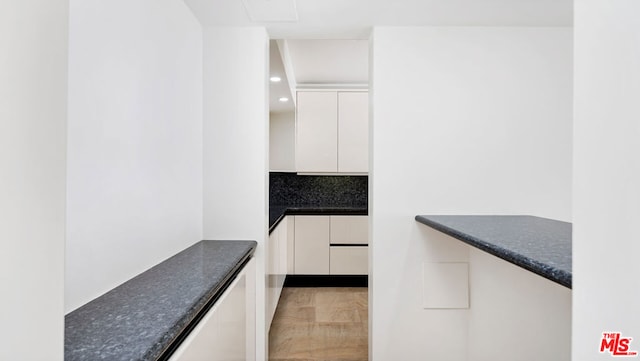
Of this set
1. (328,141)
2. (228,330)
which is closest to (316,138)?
(328,141)

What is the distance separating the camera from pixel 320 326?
9.84 feet

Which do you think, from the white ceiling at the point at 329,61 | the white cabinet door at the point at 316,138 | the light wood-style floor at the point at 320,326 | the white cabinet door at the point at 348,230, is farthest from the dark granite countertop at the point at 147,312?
the white cabinet door at the point at 316,138

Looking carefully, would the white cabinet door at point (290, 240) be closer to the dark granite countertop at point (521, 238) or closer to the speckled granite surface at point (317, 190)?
the speckled granite surface at point (317, 190)

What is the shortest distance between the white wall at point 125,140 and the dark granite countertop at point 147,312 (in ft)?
0.23

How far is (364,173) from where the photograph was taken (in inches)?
166

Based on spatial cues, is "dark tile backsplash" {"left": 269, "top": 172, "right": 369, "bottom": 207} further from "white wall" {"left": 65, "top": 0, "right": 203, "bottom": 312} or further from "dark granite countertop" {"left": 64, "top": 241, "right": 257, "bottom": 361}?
"dark granite countertop" {"left": 64, "top": 241, "right": 257, "bottom": 361}

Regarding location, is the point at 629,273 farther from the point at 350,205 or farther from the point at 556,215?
the point at 350,205

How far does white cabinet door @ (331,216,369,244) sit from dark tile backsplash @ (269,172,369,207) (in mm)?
484

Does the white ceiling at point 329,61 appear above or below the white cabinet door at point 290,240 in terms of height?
above

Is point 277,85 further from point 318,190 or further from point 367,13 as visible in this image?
point 318,190

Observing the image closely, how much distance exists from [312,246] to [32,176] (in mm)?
3719

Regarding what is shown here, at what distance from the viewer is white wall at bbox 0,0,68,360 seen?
1.35 feet

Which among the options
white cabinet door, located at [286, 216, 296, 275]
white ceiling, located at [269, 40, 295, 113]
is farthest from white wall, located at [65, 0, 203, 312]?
white cabinet door, located at [286, 216, 296, 275]

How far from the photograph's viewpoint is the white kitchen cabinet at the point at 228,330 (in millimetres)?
1079
